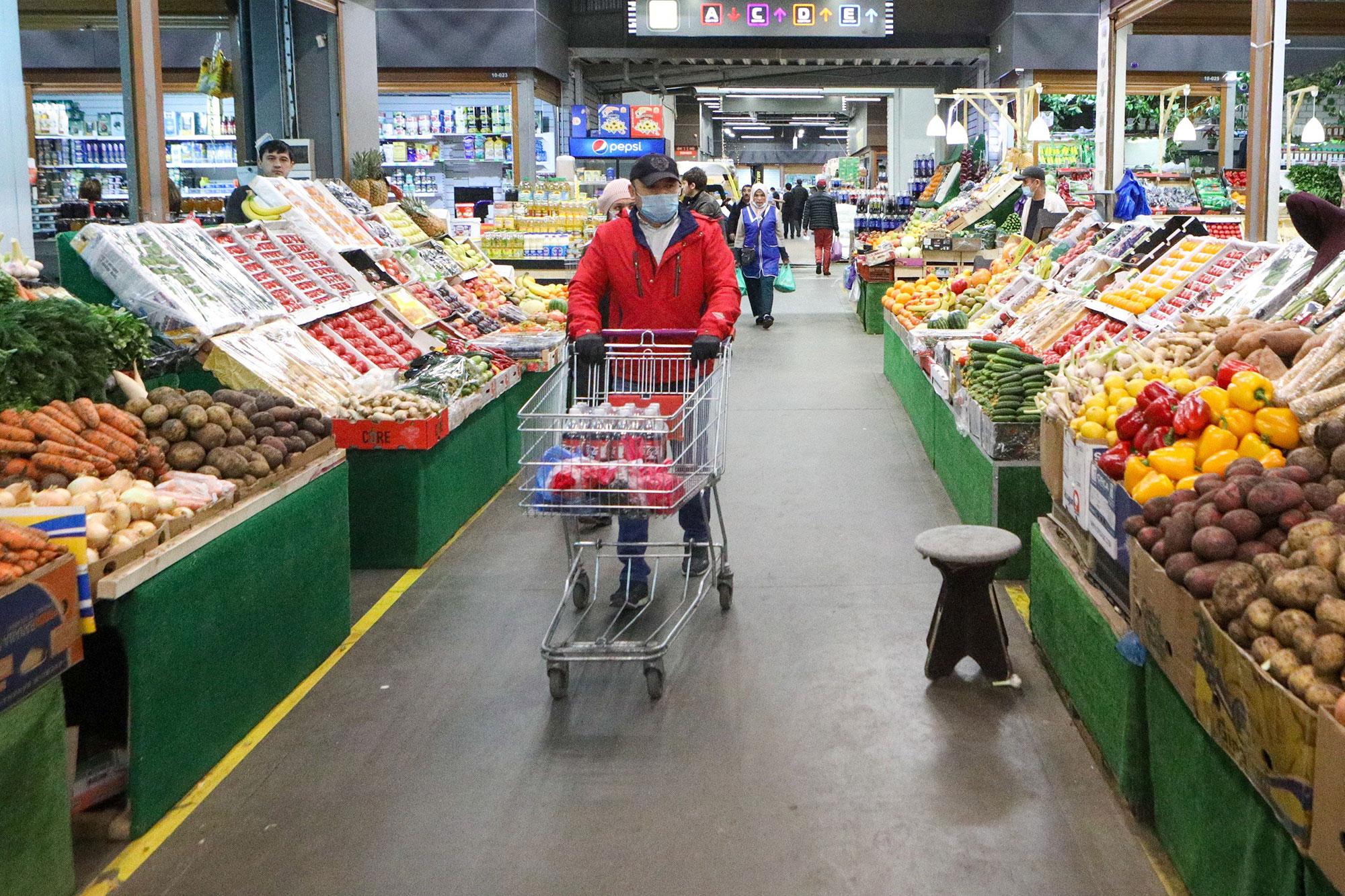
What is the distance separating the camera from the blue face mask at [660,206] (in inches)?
201

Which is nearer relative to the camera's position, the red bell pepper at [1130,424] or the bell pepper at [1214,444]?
the bell pepper at [1214,444]

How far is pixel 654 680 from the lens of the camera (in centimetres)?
418

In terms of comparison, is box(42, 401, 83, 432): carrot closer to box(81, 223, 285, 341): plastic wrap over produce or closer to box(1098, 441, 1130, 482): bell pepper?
box(81, 223, 285, 341): plastic wrap over produce

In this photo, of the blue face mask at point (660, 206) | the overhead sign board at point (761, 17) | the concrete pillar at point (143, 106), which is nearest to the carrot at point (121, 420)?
the blue face mask at point (660, 206)

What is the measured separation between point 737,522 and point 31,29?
590 inches

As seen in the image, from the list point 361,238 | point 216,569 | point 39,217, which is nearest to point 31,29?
point 39,217

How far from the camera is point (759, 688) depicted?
4.31 metres

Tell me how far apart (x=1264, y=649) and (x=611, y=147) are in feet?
53.5

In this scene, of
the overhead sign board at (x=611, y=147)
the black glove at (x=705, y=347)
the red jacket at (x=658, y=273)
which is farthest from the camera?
the overhead sign board at (x=611, y=147)

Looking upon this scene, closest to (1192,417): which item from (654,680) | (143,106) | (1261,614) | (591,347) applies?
(1261,614)

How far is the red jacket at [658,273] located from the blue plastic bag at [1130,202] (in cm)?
563

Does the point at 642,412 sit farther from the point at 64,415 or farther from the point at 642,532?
the point at 64,415

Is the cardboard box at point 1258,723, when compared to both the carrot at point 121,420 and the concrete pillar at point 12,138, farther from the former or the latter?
the concrete pillar at point 12,138

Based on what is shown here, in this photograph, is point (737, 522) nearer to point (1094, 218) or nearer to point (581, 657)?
point (581, 657)
